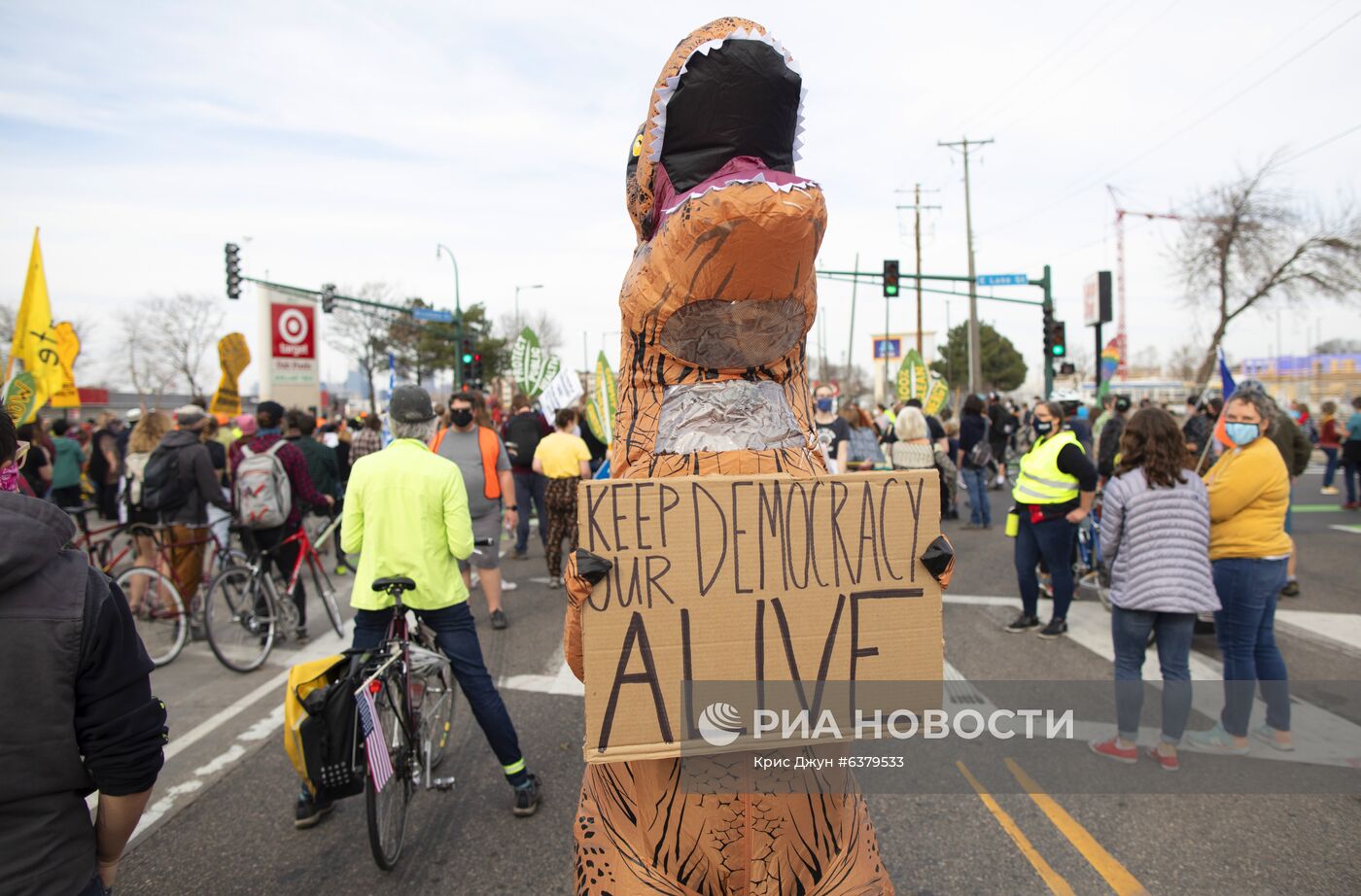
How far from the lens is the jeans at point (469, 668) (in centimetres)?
358

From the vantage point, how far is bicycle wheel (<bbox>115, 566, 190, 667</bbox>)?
19.8 feet

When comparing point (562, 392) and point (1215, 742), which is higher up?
point (562, 392)

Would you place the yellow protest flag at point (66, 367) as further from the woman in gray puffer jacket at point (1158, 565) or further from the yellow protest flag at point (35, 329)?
the woman in gray puffer jacket at point (1158, 565)

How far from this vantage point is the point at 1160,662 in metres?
4.05

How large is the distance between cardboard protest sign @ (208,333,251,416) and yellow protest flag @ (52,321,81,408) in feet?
4.85

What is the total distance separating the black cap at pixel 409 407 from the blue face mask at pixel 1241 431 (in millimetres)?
4180

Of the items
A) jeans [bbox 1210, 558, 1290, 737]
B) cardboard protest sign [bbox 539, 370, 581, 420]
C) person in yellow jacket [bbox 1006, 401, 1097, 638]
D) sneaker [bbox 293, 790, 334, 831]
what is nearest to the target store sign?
cardboard protest sign [bbox 539, 370, 581, 420]

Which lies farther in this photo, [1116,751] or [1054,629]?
[1054,629]

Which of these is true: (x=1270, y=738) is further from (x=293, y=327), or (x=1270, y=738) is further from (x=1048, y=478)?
(x=293, y=327)

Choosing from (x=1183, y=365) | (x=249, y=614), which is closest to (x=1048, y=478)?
(x=249, y=614)

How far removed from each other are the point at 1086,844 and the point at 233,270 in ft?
72.4

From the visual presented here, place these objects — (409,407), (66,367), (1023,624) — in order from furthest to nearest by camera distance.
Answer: (66,367)
(1023,624)
(409,407)

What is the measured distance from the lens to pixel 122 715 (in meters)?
1.64

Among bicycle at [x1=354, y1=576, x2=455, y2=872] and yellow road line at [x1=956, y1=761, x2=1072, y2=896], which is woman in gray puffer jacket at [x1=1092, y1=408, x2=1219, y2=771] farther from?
bicycle at [x1=354, y1=576, x2=455, y2=872]
